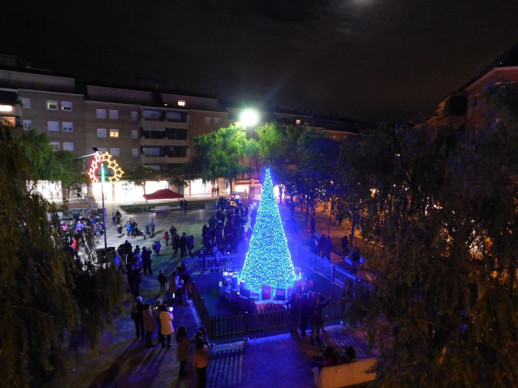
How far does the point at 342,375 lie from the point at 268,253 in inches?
197

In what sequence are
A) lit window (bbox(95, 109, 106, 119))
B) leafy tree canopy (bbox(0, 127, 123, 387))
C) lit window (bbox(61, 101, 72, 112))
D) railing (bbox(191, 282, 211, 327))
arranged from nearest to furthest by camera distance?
leafy tree canopy (bbox(0, 127, 123, 387)) → railing (bbox(191, 282, 211, 327)) → lit window (bbox(61, 101, 72, 112)) → lit window (bbox(95, 109, 106, 119))

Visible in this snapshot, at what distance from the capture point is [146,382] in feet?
26.4

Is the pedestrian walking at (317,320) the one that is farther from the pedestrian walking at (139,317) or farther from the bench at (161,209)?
the bench at (161,209)

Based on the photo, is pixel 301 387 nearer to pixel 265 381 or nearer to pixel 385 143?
pixel 265 381

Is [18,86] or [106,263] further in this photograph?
[18,86]

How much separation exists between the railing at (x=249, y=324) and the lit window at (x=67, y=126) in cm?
3902

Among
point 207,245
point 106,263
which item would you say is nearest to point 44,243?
point 106,263

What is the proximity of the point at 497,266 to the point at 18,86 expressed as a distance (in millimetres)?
46201

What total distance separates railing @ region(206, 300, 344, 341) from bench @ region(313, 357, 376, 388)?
2.16m

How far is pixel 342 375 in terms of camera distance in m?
8.08

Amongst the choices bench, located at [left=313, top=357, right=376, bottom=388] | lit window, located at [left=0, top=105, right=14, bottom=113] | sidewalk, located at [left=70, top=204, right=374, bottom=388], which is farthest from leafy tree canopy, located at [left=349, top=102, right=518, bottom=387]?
lit window, located at [left=0, top=105, right=14, bottom=113]

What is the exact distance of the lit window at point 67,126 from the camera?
4131cm

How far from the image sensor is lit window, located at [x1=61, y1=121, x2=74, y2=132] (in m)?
41.3

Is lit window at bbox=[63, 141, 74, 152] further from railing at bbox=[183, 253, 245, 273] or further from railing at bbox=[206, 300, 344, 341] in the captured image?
railing at bbox=[206, 300, 344, 341]
